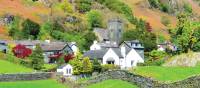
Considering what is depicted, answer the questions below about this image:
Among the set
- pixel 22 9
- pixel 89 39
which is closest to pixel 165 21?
pixel 22 9

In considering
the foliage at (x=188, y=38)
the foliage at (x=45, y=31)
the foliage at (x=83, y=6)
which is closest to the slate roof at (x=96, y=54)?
the foliage at (x=188, y=38)

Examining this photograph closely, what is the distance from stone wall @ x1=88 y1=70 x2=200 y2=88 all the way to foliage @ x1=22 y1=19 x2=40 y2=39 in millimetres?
65133

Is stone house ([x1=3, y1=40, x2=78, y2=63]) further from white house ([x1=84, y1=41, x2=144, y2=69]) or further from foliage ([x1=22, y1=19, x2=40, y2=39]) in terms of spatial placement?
foliage ([x1=22, y1=19, x2=40, y2=39])

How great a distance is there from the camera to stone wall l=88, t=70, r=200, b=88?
33.1 metres

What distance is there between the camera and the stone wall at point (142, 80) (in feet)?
109

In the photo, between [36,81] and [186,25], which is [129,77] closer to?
[36,81]

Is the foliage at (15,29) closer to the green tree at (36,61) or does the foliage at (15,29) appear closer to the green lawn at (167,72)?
the green tree at (36,61)

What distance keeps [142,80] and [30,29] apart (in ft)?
250

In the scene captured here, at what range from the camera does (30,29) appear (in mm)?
112875

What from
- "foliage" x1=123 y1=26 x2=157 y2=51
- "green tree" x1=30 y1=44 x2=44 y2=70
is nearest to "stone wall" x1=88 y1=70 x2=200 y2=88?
"green tree" x1=30 y1=44 x2=44 y2=70

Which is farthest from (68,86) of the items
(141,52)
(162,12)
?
(162,12)

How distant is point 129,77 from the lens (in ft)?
137

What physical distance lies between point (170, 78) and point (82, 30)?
87.7 m

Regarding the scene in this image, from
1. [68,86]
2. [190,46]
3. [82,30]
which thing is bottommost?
[68,86]
